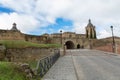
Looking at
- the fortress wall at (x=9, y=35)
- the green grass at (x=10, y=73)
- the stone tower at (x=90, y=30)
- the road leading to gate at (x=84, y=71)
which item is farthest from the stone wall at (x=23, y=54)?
the stone tower at (x=90, y=30)

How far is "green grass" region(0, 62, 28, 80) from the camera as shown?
27.0 ft

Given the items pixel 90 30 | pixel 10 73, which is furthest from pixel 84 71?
pixel 90 30

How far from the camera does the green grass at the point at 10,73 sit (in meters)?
8.23

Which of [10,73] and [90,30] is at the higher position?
[90,30]

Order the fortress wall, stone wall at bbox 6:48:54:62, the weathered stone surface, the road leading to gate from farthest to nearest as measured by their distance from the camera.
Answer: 1. the fortress wall
2. stone wall at bbox 6:48:54:62
3. the weathered stone surface
4. the road leading to gate

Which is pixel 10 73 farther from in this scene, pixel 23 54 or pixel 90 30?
pixel 90 30

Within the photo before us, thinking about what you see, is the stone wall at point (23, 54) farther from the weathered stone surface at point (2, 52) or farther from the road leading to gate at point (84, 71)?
the road leading to gate at point (84, 71)

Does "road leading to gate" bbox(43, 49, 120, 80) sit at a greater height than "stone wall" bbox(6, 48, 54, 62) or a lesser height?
lesser

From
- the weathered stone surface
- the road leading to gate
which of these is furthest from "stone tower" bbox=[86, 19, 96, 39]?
the road leading to gate

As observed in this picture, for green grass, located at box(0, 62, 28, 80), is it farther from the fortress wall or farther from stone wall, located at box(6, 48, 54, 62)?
the fortress wall

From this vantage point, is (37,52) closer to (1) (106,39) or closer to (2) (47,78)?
(2) (47,78)

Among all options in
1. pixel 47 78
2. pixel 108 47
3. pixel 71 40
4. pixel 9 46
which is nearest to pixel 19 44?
pixel 9 46

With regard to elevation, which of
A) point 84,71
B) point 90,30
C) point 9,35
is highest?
point 90,30

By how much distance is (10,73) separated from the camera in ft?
28.0
